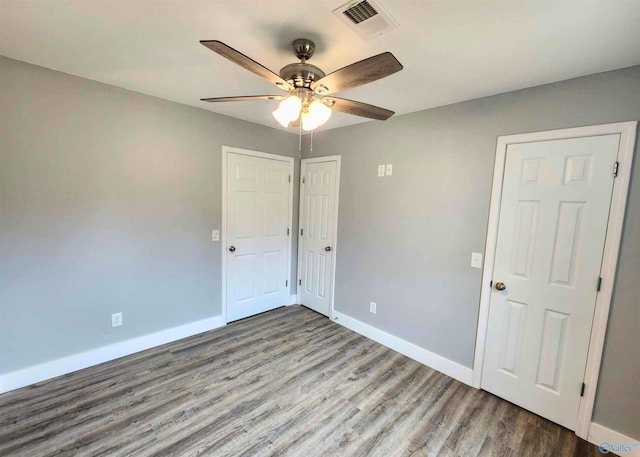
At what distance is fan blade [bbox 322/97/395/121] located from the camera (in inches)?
61.4

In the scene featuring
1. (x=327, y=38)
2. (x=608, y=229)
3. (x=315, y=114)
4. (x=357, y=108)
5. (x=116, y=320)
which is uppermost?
(x=327, y=38)

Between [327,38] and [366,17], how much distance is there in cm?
26

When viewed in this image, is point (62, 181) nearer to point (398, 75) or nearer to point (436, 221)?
point (398, 75)

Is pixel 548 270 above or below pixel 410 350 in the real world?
above

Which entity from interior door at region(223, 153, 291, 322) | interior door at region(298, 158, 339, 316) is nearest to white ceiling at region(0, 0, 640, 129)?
interior door at region(223, 153, 291, 322)

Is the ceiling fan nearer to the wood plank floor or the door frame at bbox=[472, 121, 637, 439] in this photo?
the door frame at bbox=[472, 121, 637, 439]

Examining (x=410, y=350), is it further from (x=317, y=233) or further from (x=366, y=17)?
(x=366, y=17)

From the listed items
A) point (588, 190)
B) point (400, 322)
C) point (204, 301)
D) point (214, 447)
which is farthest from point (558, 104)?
point (204, 301)

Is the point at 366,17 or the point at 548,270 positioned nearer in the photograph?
the point at 366,17

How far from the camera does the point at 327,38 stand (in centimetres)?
150

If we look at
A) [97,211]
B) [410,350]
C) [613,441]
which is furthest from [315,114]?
[613,441]

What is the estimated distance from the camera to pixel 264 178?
11.2 ft

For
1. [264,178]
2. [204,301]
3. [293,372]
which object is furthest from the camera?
[264,178]

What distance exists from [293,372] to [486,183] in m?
2.29
